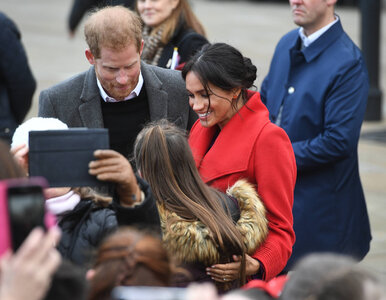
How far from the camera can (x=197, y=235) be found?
3.05m

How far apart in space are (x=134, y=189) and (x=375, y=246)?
3.96 m

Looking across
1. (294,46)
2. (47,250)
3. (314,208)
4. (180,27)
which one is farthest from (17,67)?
(47,250)

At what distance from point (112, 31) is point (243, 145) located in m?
0.82

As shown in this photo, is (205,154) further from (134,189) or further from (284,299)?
(284,299)

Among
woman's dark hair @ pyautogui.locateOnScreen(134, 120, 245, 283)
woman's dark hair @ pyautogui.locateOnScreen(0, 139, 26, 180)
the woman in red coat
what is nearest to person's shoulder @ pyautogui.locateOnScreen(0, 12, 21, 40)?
the woman in red coat

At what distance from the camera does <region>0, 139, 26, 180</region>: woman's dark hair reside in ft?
7.27

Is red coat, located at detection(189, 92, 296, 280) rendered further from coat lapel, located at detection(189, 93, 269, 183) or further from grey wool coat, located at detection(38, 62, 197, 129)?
grey wool coat, located at detection(38, 62, 197, 129)

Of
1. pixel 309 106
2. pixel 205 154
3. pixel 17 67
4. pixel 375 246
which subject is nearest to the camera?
pixel 205 154

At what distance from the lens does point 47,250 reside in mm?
1886

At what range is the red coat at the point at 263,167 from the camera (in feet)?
11.2

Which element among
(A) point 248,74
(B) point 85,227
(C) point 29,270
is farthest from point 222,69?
(C) point 29,270

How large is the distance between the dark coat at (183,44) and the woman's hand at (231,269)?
1847 mm

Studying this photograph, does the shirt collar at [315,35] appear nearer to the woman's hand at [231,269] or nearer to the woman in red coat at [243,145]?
the woman in red coat at [243,145]

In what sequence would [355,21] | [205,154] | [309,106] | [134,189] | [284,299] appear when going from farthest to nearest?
1. [355,21]
2. [309,106]
3. [205,154]
4. [134,189]
5. [284,299]
